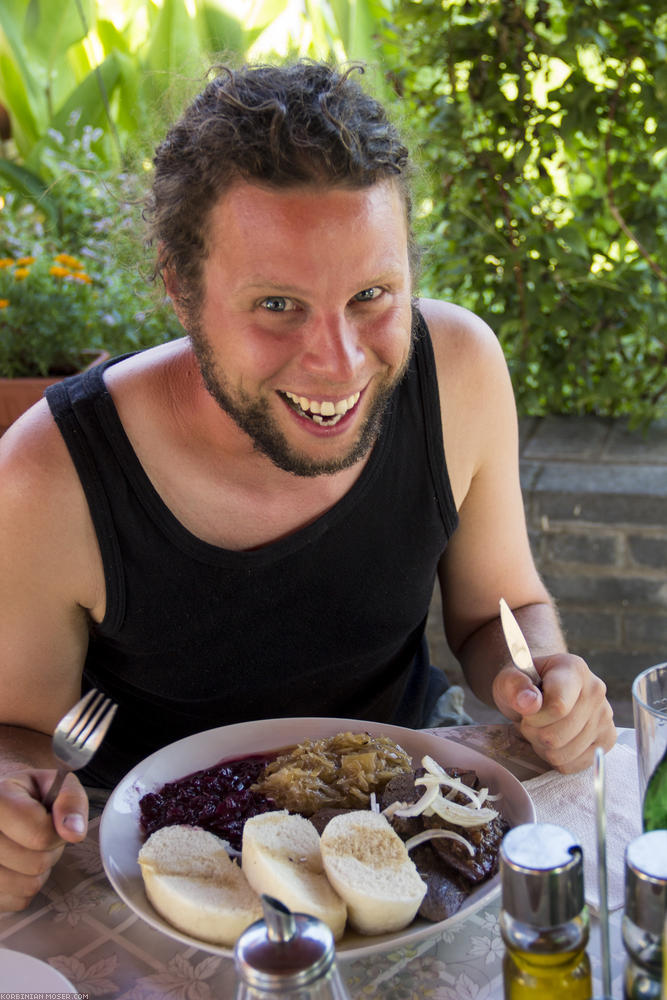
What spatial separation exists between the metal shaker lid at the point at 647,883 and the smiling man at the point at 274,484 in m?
0.51

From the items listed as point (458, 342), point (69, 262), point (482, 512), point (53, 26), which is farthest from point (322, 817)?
point (53, 26)

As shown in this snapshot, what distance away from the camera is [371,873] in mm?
912

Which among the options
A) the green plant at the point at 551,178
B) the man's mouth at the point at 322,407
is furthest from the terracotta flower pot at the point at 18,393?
the man's mouth at the point at 322,407

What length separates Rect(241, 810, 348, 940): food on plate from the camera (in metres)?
0.89

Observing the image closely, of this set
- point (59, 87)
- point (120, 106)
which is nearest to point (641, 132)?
point (120, 106)

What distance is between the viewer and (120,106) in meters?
4.24

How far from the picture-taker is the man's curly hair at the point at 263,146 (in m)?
1.25

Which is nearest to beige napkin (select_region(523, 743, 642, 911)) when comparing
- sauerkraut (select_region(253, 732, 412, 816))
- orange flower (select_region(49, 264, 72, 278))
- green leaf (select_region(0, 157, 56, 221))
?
sauerkraut (select_region(253, 732, 412, 816))

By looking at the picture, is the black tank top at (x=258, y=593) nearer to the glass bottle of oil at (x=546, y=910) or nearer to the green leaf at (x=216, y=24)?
the glass bottle of oil at (x=546, y=910)

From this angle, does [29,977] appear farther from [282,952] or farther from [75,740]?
[282,952]

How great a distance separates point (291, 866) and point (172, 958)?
140mm

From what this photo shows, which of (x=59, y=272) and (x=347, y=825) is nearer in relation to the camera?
(x=347, y=825)

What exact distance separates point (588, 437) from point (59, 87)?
2827 millimetres

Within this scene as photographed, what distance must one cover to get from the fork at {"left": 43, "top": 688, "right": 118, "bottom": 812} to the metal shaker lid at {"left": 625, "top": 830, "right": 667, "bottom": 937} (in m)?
0.59
